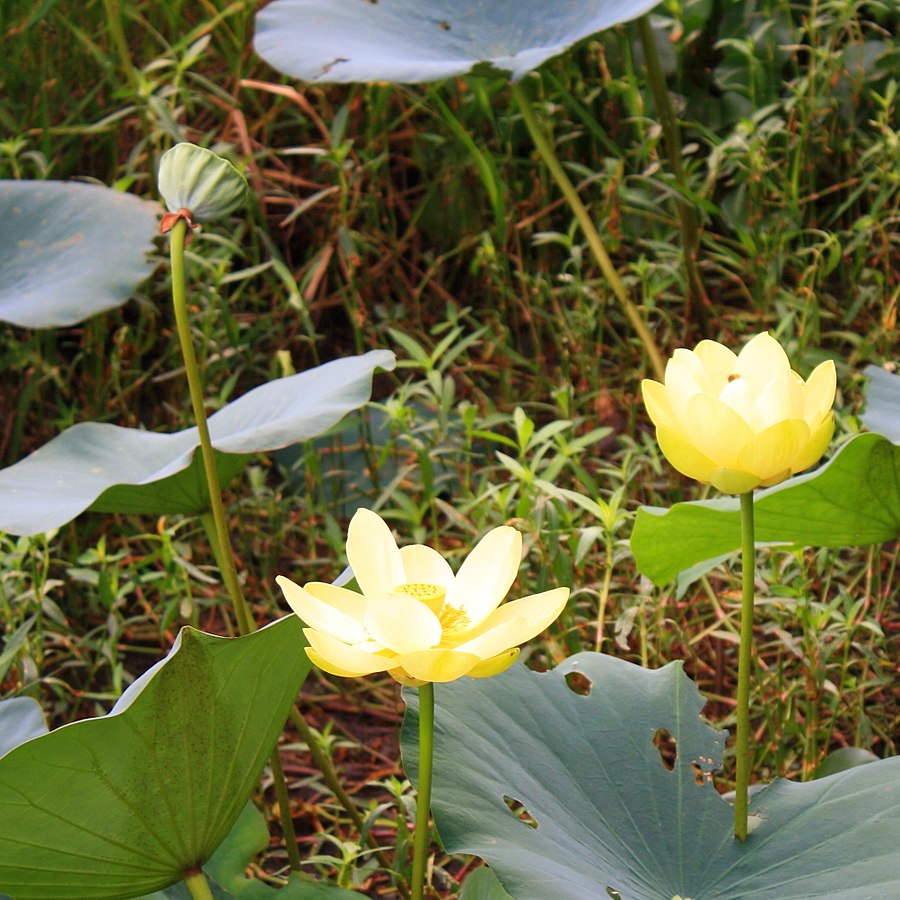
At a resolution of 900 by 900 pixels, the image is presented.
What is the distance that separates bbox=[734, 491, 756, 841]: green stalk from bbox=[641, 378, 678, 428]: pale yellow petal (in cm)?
7

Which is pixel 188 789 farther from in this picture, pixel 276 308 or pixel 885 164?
pixel 885 164

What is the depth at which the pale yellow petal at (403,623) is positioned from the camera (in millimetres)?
656

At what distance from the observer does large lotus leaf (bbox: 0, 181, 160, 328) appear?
160 centimetres

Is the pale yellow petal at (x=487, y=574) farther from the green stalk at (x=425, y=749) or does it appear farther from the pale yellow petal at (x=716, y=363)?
the pale yellow petal at (x=716, y=363)

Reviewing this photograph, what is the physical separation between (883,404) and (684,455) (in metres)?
0.47

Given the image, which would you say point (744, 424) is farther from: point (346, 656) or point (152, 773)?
point (152, 773)

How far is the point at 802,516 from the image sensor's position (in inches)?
41.9

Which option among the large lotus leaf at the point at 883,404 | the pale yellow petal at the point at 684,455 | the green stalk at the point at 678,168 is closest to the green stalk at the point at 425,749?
the pale yellow petal at the point at 684,455

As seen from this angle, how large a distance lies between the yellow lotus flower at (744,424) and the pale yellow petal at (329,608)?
0.23 metres

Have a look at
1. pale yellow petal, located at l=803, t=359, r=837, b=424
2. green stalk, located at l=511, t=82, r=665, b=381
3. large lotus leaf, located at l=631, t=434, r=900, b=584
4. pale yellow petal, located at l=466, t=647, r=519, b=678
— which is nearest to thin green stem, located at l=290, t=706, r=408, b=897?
large lotus leaf, located at l=631, t=434, r=900, b=584

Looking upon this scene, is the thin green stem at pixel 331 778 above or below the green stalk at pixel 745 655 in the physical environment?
below

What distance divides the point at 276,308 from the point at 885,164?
1.06 metres

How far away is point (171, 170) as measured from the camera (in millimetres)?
924

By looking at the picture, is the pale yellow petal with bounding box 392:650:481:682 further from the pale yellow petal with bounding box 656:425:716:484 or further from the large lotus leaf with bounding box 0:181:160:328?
the large lotus leaf with bounding box 0:181:160:328
